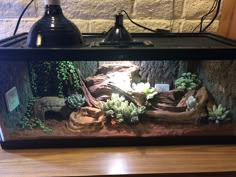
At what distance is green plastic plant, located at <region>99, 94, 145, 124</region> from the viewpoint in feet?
2.38

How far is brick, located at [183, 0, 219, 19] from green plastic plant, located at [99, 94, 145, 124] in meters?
0.56

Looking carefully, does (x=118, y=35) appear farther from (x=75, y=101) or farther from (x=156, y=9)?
(x=156, y=9)

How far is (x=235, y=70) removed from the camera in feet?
2.20

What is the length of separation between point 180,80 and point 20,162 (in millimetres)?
468

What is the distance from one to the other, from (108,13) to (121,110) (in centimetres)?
51

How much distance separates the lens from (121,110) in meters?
0.73

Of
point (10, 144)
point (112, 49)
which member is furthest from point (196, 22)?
point (10, 144)

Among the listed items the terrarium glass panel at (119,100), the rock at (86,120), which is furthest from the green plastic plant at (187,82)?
the rock at (86,120)

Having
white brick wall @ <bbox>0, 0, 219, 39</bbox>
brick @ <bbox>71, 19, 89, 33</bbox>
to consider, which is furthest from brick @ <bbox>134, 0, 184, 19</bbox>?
brick @ <bbox>71, 19, 89, 33</bbox>

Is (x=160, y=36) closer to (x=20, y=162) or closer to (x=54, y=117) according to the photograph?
(x=54, y=117)

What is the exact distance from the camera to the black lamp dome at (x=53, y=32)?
68 centimetres

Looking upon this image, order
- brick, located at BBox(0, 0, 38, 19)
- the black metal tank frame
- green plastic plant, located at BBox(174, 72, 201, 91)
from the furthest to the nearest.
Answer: brick, located at BBox(0, 0, 38, 19), green plastic plant, located at BBox(174, 72, 201, 91), the black metal tank frame

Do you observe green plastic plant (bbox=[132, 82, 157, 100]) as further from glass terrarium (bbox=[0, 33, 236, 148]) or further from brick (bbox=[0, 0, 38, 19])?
brick (bbox=[0, 0, 38, 19])

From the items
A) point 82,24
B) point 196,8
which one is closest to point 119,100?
point 82,24
